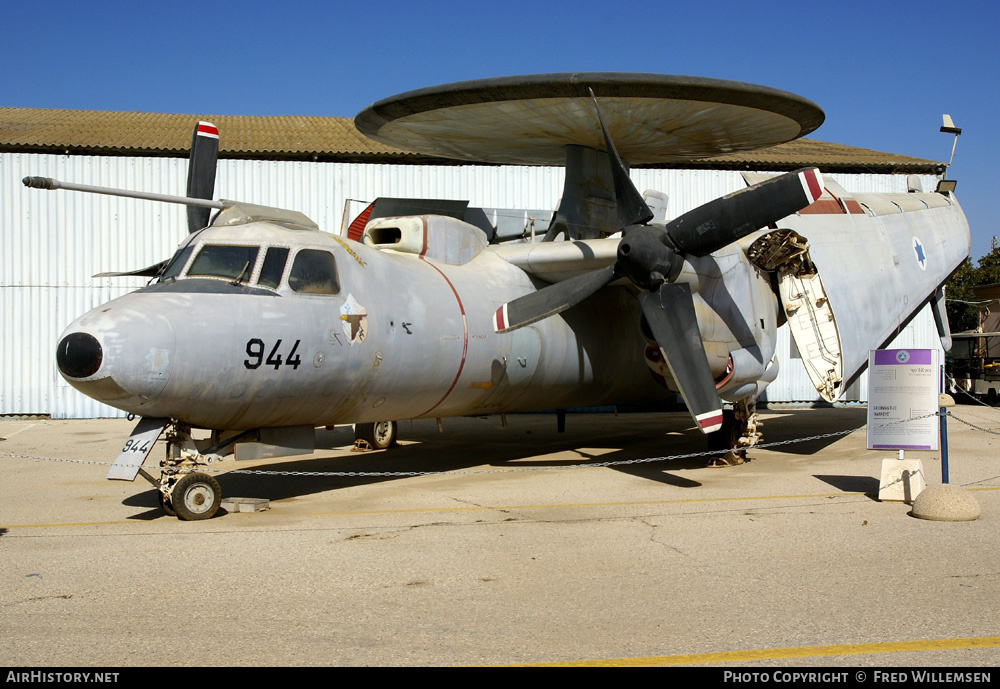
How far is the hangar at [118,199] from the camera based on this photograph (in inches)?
925

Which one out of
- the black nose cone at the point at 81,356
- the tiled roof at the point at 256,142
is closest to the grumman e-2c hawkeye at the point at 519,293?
the black nose cone at the point at 81,356

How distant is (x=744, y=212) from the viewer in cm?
1191

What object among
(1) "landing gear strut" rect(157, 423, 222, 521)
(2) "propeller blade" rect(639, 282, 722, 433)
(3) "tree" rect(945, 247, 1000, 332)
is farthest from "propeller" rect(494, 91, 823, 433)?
(3) "tree" rect(945, 247, 1000, 332)

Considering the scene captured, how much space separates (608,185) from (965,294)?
139 ft

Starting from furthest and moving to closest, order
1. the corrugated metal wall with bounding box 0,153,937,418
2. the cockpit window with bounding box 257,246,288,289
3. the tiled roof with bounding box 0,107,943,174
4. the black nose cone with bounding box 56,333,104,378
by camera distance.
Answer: the tiled roof with bounding box 0,107,943,174 < the corrugated metal wall with bounding box 0,153,937,418 < the cockpit window with bounding box 257,246,288,289 < the black nose cone with bounding box 56,333,104,378

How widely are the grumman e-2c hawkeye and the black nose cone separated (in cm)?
2

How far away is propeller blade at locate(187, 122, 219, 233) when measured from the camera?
1208 centimetres

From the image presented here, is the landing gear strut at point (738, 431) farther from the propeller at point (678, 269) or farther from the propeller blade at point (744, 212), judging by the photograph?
the propeller blade at point (744, 212)

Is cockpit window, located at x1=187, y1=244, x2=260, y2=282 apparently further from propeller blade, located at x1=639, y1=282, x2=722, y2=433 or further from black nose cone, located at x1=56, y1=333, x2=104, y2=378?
propeller blade, located at x1=639, y1=282, x2=722, y2=433

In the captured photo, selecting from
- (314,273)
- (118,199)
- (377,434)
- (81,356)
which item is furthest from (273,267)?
(118,199)

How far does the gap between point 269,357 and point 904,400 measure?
Answer: 299 inches

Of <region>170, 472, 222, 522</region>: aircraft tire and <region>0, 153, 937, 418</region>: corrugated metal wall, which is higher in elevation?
<region>0, 153, 937, 418</region>: corrugated metal wall

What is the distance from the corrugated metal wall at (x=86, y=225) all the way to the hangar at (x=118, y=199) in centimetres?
3
